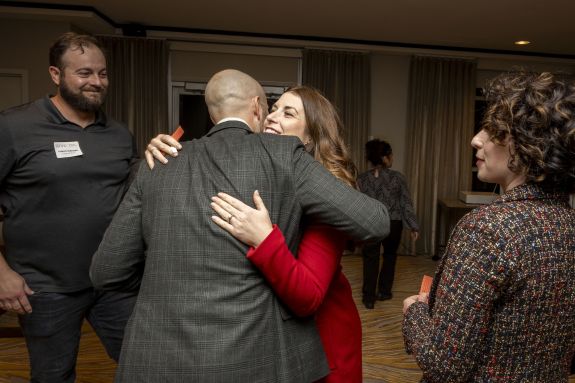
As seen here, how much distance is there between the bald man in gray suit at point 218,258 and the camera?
3.42 feet

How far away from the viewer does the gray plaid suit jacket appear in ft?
3.42

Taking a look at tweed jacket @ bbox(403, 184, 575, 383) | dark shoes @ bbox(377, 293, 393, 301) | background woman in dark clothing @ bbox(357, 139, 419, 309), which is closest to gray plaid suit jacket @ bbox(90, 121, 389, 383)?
tweed jacket @ bbox(403, 184, 575, 383)

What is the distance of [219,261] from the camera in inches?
41.4

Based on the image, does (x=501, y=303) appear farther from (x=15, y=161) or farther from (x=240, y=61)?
(x=240, y=61)

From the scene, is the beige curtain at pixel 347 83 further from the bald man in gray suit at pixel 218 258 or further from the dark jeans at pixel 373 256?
the bald man in gray suit at pixel 218 258

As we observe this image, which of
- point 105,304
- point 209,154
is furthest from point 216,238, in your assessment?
point 105,304

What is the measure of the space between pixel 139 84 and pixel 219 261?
5.37 meters

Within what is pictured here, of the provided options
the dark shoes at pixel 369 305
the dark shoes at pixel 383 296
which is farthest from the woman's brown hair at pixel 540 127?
the dark shoes at pixel 383 296

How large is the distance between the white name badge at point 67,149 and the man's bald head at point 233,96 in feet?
2.48

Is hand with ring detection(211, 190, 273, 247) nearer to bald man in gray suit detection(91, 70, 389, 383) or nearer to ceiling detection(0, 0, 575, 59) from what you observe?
bald man in gray suit detection(91, 70, 389, 383)

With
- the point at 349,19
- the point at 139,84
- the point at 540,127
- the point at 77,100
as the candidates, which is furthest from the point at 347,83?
the point at 540,127

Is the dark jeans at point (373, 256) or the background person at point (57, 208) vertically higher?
the background person at point (57, 208)

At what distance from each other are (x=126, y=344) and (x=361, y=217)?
2.16 feet

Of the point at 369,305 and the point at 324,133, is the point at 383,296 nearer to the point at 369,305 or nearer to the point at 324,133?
the point at 369,305
